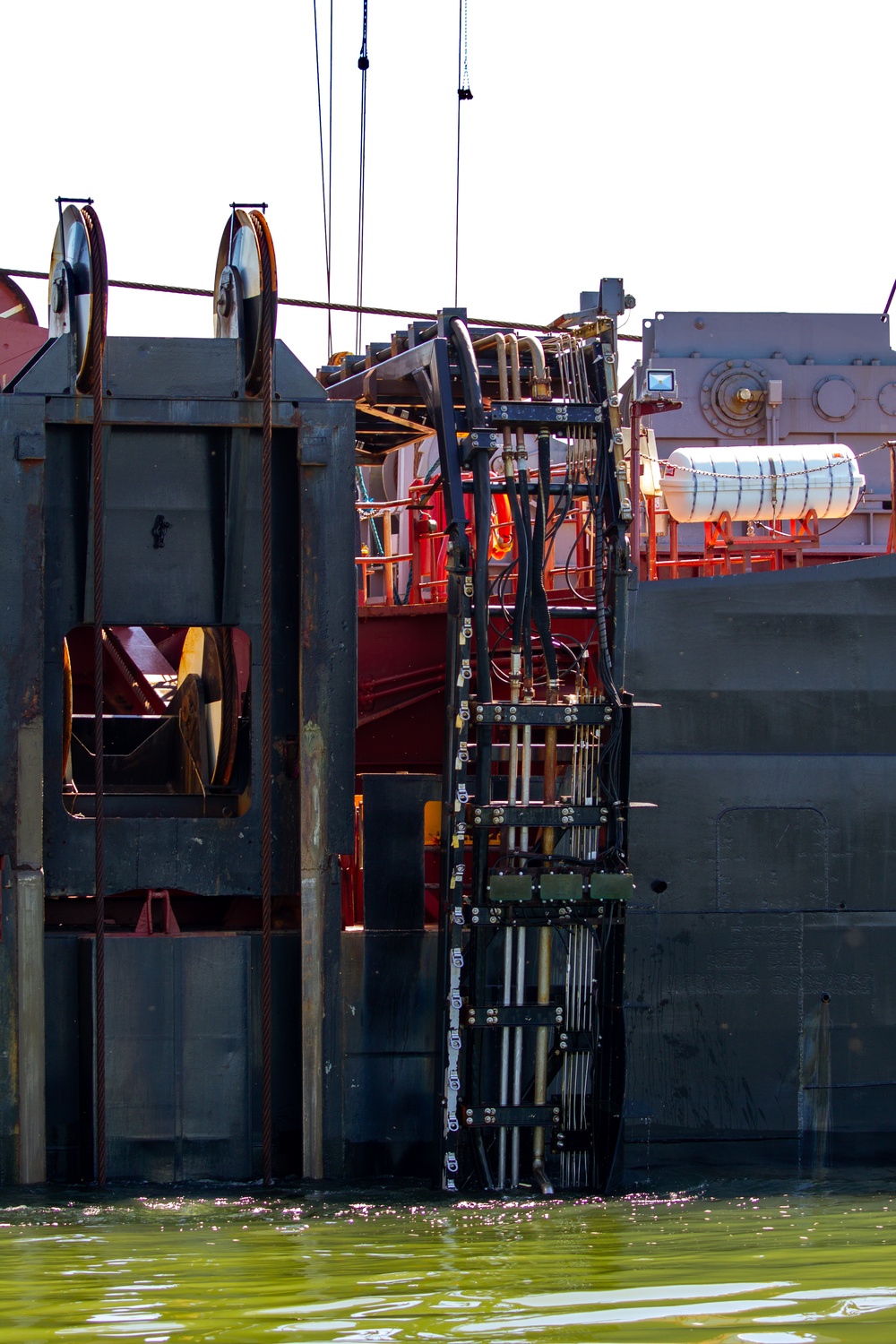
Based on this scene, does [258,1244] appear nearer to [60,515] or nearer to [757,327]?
[60,515]

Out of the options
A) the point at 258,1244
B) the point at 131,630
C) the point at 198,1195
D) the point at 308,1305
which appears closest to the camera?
the point at 308,1305

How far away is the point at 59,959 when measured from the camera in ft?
29.2

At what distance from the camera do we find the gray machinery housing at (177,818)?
8.71m

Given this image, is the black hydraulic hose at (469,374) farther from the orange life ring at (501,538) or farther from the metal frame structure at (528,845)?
the orange life ring at (501,538)

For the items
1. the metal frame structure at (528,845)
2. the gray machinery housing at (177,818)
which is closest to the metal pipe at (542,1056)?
the metal frame structure at (528,845)

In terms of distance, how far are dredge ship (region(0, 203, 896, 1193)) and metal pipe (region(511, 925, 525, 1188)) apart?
0.02m

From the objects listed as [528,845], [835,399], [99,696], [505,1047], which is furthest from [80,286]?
[835,399]

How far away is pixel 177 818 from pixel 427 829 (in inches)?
68.3

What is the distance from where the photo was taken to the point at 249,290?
9406 mm

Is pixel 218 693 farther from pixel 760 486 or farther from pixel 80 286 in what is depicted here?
pixel 760 486

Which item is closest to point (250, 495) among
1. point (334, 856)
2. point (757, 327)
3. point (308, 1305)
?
point (334, 856)

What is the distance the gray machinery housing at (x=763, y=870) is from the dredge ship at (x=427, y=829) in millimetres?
21

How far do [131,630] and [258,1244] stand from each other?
9.41 m

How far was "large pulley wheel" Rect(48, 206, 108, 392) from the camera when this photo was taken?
880 centimetres
